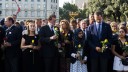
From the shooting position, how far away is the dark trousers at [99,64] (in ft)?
31.5

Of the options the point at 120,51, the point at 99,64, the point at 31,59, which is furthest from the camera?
the point at 31,59

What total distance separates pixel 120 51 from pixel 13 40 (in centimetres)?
319

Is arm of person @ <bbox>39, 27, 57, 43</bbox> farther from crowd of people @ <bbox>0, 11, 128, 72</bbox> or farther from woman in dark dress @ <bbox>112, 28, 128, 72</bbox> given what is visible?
woman in dark dress @ <bbox>112, 28, 128, 72</bbox>

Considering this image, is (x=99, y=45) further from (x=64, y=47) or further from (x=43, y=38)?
(x=43, y=38)

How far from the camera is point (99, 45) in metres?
9.52

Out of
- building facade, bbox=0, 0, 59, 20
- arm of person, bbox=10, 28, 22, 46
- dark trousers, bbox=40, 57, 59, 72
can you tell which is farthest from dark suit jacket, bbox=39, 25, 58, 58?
building facade, bbox=0, 0, 59, 20

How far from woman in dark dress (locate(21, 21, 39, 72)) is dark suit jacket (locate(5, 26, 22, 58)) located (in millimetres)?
174

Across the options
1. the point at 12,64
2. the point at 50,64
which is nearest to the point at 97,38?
the point at 50,64

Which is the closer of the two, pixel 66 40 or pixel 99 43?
pixel 99 43

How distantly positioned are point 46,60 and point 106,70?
1.82 meters

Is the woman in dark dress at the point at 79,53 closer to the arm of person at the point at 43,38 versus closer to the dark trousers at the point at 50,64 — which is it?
the dark trousers at the point at 50,64

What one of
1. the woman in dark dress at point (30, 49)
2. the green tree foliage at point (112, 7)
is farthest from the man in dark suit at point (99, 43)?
the green tree foliage at point (112, 7)

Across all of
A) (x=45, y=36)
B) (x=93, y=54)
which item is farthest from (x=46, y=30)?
(x=93, y=54)

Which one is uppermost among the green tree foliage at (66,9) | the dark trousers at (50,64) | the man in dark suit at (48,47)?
the green tree foliage at (66,9)
